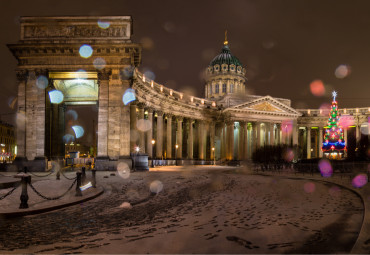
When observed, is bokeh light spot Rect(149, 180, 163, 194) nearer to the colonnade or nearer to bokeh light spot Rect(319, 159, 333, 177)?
bokeh light spot Rect(319, 159, 333, 177)

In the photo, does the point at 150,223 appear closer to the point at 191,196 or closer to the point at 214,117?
the point at 191,196

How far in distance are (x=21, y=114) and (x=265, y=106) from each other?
48.3 metres

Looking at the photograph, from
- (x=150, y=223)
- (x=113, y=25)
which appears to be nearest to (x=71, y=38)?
(x=113, y=25)

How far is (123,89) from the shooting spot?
3059 cm

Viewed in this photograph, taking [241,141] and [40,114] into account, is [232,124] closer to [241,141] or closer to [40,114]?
[241,141]

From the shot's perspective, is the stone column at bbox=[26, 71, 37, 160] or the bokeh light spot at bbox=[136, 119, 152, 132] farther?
the bokeh light spot at bbox=[136, 119, 152, 132]

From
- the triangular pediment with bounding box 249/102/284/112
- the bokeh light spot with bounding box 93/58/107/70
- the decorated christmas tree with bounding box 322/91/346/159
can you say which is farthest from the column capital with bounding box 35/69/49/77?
the triangular pediment with bounding box 249/102/284/112

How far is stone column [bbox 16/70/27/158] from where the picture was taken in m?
30.3

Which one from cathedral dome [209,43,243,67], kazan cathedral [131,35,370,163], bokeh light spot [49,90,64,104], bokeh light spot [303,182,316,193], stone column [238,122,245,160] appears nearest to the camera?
bokeh light spot [303,182,316,193]

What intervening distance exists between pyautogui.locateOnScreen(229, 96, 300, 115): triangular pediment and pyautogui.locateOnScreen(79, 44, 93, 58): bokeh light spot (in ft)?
122

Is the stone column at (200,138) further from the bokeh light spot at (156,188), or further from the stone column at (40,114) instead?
the bokeh light spot at (156,188)

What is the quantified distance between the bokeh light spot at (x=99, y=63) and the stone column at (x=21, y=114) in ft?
22.4

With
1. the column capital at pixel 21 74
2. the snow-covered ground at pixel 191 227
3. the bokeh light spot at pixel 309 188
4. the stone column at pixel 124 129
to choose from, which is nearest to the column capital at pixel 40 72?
the column capital at pixel 21 74

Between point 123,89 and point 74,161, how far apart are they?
13.5 metres
